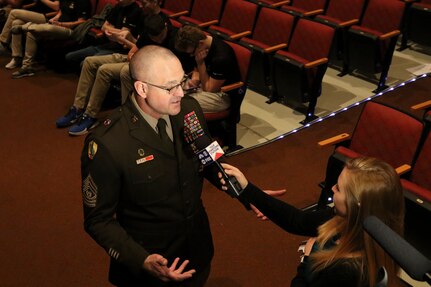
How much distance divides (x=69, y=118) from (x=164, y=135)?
286cm

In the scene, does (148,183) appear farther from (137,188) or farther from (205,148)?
(205,148)

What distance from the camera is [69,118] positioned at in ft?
14.4

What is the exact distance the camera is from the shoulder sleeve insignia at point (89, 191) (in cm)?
166

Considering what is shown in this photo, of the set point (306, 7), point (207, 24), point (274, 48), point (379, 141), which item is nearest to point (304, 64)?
point (274, 48)

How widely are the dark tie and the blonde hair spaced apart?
1.99 feet

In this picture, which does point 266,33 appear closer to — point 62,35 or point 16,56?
point 62,35

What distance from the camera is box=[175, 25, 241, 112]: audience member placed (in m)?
3.59

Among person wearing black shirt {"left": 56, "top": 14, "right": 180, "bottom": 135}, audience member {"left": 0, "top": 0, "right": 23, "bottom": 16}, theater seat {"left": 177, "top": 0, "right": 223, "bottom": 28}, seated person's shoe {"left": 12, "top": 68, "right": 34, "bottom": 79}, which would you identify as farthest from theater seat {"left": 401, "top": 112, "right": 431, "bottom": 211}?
audience member {"left": 0, "top": 0, "right": 23, "bottom": 16}

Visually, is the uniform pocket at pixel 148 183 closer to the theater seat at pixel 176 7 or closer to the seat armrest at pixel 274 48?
the seat armrest at pixel 274 48

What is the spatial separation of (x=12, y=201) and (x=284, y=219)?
2366 mm

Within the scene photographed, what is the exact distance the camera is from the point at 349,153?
3.01m

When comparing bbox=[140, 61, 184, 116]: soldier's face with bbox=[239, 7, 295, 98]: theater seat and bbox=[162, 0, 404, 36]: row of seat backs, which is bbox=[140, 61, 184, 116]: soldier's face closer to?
bbox=[239, 7, 295, 98]: theater seat

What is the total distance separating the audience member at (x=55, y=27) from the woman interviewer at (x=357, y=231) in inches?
170

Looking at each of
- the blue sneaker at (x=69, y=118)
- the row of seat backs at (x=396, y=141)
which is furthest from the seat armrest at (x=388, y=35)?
the blue sneaker at (x=69, y=118)
